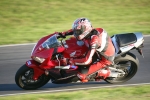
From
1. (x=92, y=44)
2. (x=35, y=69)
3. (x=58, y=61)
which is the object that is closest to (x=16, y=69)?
(x=35, y=69)

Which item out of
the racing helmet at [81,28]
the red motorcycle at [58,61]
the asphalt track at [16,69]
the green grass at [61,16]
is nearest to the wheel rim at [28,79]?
the red motorcycle at [58,61]

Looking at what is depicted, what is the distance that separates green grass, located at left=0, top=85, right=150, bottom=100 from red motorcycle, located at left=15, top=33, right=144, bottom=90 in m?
0.40

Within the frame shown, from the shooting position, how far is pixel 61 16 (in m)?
16.5

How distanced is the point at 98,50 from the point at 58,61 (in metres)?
0.91

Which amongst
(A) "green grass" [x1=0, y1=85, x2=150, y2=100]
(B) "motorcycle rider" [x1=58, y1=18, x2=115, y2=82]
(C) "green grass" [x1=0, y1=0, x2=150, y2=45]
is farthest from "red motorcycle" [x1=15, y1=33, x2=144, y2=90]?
(C) "green grass" [x1=0, y1=0, x2=150, y2=45]

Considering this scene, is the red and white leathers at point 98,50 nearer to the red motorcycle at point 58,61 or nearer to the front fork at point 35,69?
the red motorcycle at point 58,61

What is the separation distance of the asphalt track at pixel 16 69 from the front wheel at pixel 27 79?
4.9 inches

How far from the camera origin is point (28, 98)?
759 centimetres

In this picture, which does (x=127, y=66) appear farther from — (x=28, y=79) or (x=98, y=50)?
(x=28, y=79)

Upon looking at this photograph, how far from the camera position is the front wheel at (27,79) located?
8086 mm

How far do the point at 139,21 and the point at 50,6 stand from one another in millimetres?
4487

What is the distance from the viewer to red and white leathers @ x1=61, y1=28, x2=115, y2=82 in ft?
26.2

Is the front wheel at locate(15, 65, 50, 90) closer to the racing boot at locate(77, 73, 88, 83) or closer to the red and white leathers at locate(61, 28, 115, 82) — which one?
the racing boot at locate(77, 73, 88, 83)

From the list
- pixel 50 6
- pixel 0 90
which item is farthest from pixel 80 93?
pixel 50 6
